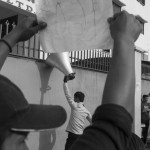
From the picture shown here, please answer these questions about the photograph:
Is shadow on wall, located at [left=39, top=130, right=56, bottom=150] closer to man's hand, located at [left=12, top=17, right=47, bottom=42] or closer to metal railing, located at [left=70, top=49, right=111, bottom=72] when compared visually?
metal railing, located at [left=70, top=49, right=111, bottom=72]

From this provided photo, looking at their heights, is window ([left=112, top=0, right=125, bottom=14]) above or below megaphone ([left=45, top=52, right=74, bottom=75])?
above

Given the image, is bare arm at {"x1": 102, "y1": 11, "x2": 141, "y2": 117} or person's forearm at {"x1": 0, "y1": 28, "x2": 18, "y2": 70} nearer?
bare arm at {"x1": 102, "y1": 11, "x2": 141, "y2": 117}

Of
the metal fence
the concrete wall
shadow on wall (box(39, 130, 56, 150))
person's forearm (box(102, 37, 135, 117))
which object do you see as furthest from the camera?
shadow on wall (box(39, 130, 56, 150))

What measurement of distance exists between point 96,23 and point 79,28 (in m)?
0.15

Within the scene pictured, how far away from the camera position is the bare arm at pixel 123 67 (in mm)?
1228

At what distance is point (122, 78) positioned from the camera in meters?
1.25

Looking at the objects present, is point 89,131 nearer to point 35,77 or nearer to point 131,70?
point 131,70

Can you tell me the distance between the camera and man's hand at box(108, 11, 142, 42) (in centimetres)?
138

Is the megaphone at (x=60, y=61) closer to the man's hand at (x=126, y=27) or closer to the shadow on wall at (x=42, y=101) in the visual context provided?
the shadow on wall at (x=42, y=101)

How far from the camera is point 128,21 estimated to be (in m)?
1.40

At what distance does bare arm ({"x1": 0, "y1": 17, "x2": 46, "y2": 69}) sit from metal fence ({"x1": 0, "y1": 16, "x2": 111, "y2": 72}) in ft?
13.8

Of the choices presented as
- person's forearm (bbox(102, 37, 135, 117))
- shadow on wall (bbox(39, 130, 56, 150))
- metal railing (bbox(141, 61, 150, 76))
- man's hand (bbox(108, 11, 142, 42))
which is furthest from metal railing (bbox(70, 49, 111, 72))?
person's forearm (bbox(102, 37, 135, 117))

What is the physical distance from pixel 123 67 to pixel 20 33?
2.93 ft

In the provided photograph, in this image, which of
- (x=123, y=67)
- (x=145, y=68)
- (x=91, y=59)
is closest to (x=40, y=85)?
(x=91, y=59)
